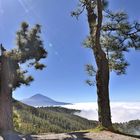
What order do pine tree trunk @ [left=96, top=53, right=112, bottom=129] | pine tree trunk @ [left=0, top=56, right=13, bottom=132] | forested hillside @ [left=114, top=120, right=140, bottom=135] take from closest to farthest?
1. pine tree trunk @ [left=96, top=53, right=112, bottom=129]
2. pine tree trunk @ [left=0, top=56, right=13, bottom=132]
3. forested hillside @ [left=114, top=120, right=140, bottom=135]

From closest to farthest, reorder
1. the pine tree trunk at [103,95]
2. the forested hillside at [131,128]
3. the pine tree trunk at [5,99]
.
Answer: the pine tree trunk at [103,95] < the pine tree trunk at [5,99] < the forested hillside at [131,128]

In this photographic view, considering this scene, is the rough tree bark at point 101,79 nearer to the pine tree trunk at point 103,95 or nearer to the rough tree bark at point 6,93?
the pine tree trunk at point 103,95

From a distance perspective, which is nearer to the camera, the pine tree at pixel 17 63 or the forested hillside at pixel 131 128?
the pine tree at pixel 17 63

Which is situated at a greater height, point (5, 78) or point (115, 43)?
point (115, 43)

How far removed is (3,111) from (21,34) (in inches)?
347

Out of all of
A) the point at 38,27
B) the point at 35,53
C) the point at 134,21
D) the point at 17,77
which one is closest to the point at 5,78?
the point at 17,77

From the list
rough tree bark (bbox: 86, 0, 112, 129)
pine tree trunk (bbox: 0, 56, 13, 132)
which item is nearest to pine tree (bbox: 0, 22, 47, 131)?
pine tree trunk (bbox: 0, 56, 13, 132)

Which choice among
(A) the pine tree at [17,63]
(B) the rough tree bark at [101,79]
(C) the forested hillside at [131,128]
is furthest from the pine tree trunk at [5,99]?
(C) the forested hillside at [131,128]

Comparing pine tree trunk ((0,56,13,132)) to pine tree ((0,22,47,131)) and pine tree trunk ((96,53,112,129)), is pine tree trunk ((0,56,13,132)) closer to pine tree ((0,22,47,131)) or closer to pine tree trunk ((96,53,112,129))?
pine tree ((0,22,47,131))

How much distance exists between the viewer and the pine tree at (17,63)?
32281mm

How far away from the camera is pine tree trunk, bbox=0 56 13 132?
105 feet

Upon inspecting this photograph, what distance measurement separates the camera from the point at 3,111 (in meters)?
32.2

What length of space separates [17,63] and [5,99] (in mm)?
4135

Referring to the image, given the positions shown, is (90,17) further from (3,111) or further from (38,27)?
(3,111)
